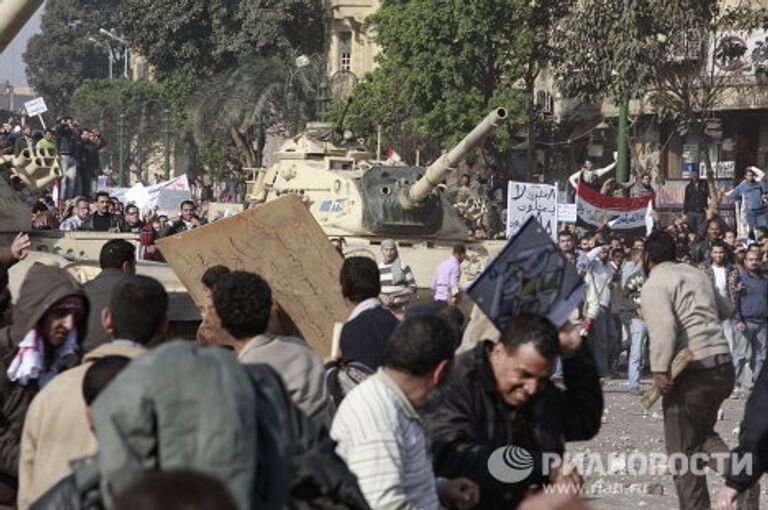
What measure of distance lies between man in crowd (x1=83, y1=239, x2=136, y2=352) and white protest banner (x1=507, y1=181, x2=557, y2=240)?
43.7 feet

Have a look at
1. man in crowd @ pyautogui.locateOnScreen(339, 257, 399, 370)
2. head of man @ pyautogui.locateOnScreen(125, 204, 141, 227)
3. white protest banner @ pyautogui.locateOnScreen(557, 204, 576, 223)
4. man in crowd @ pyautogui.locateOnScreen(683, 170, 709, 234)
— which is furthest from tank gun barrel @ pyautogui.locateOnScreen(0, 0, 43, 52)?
man in crowd @ pyautogui.locateOnScreen(683, 170, 709, 234)

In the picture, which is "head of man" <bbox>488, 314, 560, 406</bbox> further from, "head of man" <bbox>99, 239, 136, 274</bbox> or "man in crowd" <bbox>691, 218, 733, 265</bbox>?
"man in crowd" <bbox>691, 218, 733, 265</bbox>

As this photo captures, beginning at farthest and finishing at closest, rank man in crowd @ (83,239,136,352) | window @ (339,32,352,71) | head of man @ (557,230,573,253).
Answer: window @ (339,32,352,71) < head of man @ (557,230,573,253) < man in crowd @ (83,239,136,352)

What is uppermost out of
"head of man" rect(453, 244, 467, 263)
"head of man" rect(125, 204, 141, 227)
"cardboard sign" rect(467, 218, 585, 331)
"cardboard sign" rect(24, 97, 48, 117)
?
"cardboard sign" rect(467, 218, 585, 331)

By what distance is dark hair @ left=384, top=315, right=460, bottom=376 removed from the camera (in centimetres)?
661

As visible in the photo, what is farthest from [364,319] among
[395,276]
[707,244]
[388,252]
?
[707,244]

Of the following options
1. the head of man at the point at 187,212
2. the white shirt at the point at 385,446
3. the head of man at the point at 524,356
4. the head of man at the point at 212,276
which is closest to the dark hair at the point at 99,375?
the white shirt at the point at 385,446

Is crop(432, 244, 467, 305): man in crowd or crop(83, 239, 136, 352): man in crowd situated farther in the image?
crop(432, 244, 467, 305): man in crowd

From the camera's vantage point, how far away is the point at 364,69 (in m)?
65.4

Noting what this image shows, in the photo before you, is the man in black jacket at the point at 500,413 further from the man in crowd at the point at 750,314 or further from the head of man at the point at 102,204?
the man in crowd at the point at 750,314

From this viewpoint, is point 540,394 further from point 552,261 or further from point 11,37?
point 11,37

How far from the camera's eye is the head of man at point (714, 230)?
2569cm

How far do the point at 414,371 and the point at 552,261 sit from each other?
1.25 metres

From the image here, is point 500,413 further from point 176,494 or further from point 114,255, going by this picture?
point 114,255
